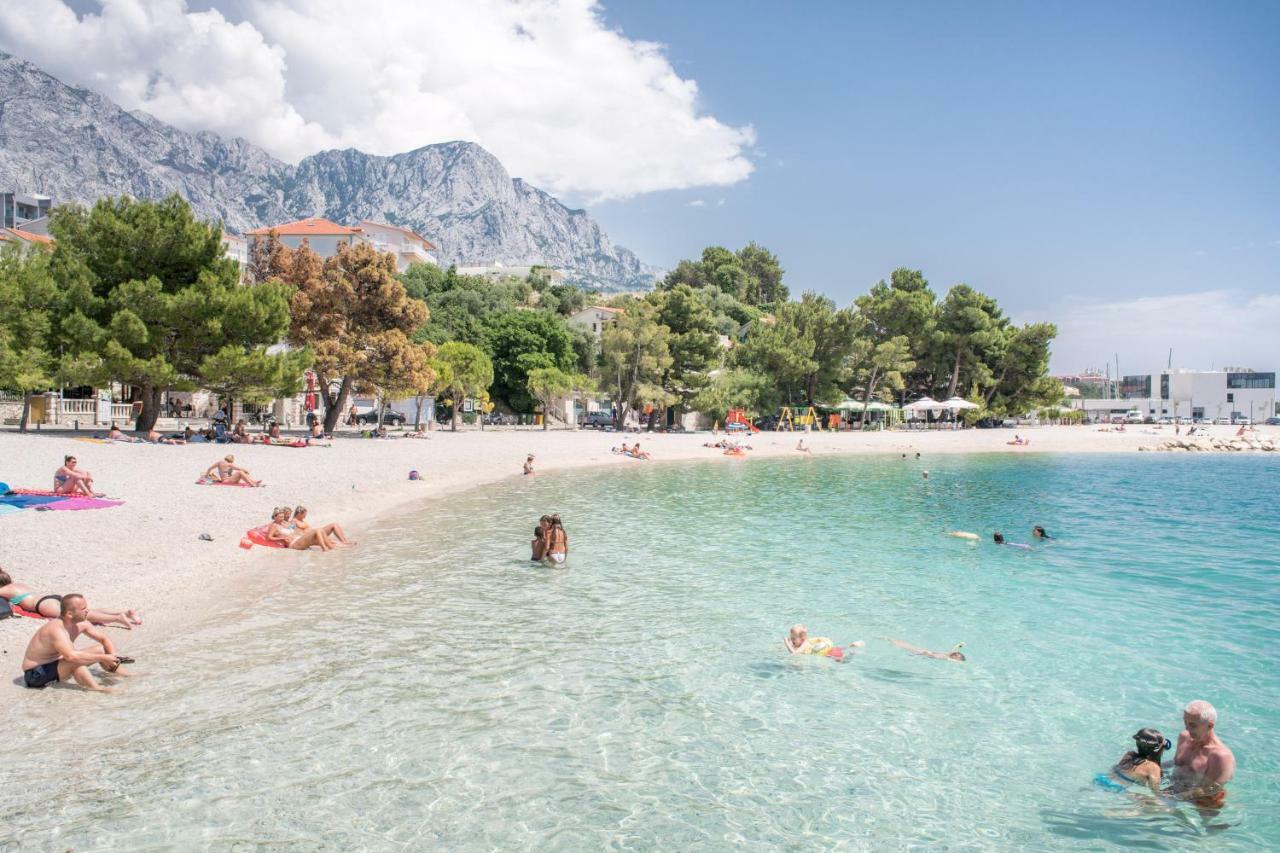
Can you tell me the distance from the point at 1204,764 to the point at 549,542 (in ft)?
33.5

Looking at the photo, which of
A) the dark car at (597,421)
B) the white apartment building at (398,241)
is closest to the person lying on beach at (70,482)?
the dark car at (597,421)

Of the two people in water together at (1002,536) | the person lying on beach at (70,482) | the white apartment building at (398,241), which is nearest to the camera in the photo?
the person lying on beach at (70,482)

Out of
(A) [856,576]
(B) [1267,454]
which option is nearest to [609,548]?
(A) [856,576]

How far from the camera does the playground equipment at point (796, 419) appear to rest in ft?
190

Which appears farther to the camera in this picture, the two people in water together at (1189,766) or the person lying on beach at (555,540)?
the person lying on beach at (555,540)

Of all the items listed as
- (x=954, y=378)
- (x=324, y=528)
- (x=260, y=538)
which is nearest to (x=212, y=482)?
(x=260, y=538)

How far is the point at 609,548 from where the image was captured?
1570 centimetres

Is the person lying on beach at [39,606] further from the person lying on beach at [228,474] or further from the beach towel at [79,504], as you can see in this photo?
the person lying on beach at [228,474]

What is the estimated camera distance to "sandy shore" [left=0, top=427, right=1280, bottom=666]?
1041cm

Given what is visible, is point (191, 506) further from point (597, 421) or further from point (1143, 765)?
point (597, 421)

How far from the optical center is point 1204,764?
19.1ft

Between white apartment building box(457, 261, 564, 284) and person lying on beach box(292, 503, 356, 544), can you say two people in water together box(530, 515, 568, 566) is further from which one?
white apartment building box(457, 261, 564, 284)

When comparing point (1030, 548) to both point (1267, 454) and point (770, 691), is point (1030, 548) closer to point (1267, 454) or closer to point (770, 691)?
point (770, 691)

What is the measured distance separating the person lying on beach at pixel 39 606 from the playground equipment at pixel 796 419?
5183cm
